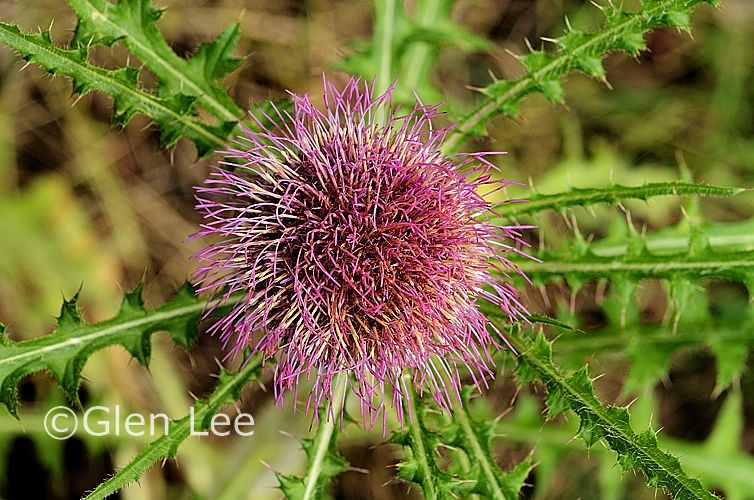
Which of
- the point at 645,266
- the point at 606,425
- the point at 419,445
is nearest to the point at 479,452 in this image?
the point at 419,445

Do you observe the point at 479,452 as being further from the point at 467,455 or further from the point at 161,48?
the point at 161,48

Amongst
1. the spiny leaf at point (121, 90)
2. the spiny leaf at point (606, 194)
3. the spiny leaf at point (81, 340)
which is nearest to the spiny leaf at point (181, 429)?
the spiny leaf at point (81, 340)

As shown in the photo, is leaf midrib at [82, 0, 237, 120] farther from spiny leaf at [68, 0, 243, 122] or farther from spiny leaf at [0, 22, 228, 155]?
spiny leaf at [0, 22, 228, 155]

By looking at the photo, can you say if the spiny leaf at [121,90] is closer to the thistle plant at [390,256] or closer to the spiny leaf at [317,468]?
the thistle plant at [390,256]

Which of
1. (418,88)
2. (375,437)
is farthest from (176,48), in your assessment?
(375,437)

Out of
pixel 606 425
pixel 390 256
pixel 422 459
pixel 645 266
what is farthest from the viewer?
pixel 645 266

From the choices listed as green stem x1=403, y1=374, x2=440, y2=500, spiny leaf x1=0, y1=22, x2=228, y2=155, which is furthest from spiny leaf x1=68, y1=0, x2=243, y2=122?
green stem x1=403, y1=374, x2=440, y2=500
